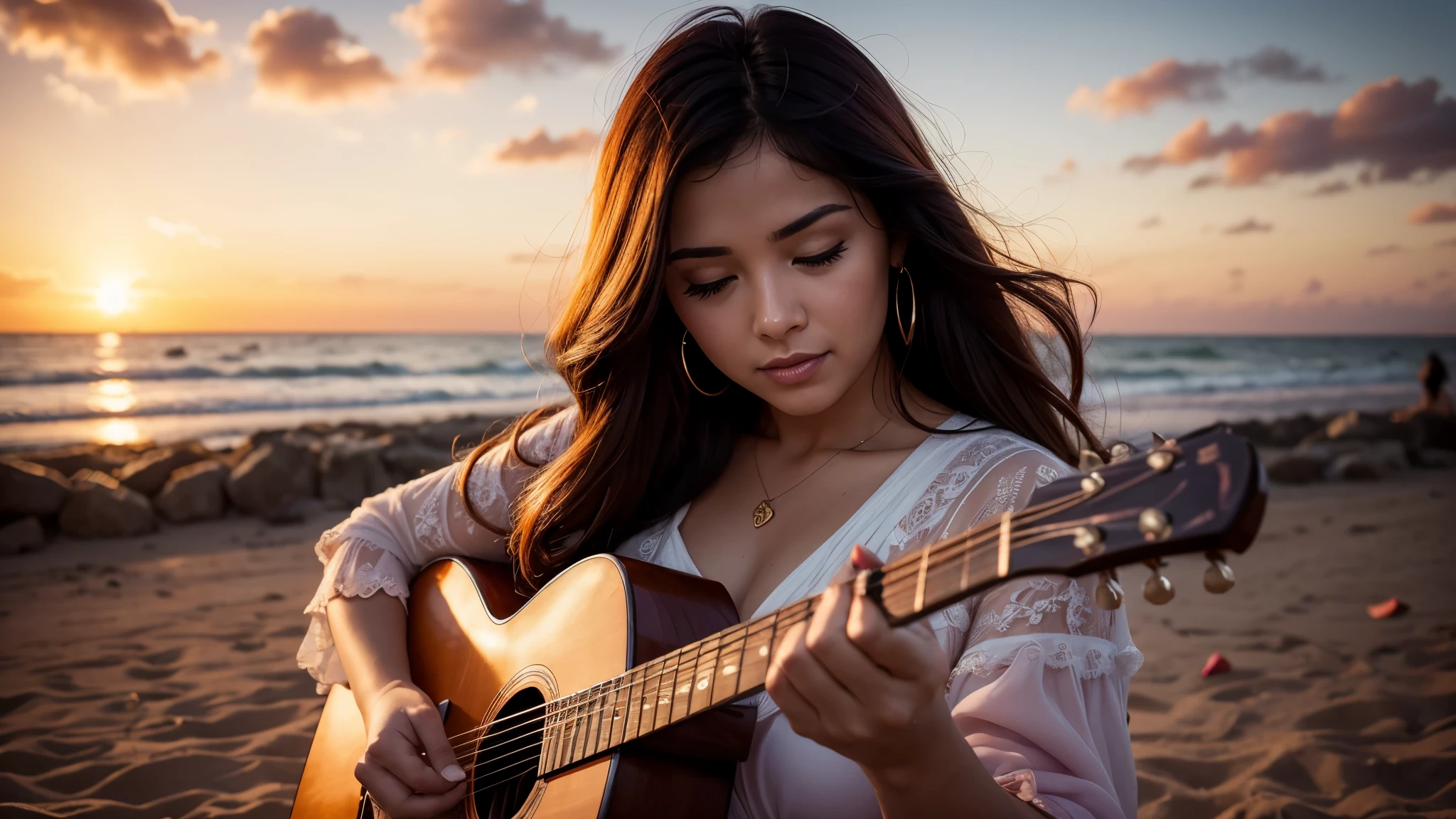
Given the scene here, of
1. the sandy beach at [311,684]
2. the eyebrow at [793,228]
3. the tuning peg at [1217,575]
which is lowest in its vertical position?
the sandy beach at [311,684]

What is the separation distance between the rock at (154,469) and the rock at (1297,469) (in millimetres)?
9383

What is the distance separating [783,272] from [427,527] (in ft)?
4.18

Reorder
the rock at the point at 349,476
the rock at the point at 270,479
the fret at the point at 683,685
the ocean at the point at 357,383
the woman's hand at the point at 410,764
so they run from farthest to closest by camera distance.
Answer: the ocean at the point at 357,383 → the rock at the point at 349,476 → the rock at the point at 270,479 → the woman's hand at the point at 410,764 → the fret at the point at 683,685

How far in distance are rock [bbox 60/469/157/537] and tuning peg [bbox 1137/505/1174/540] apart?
7442mm

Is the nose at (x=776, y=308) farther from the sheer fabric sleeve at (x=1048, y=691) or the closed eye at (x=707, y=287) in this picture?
the sheer fabric sleeve at (x=1048, y=691)

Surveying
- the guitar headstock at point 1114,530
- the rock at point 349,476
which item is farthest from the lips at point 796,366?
the rock at point 349,476

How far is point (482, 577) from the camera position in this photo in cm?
224

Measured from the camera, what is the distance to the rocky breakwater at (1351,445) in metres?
8.73

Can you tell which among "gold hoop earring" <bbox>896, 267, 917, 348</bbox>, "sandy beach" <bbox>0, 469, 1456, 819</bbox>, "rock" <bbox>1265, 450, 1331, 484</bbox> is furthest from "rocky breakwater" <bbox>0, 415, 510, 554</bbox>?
"rock" <bbox>1265, 450, 1331, 484</bbox>

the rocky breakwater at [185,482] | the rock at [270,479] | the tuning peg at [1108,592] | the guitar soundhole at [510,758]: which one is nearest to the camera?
the tuning peg at [1108,592]

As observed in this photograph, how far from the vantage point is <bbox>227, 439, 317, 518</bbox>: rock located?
7422 millimetres

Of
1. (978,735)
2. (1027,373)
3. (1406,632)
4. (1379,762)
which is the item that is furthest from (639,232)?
(1406,632)

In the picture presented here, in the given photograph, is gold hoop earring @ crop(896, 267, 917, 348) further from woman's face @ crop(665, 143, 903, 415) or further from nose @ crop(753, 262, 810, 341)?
nose @ crop(753, 262, 810, 341)

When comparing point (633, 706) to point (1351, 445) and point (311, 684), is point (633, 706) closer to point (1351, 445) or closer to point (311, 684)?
point (311, 684)
